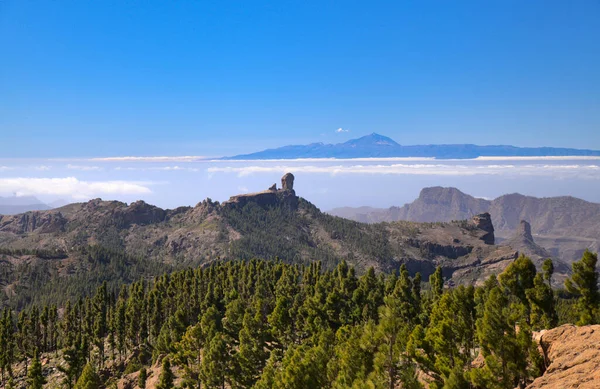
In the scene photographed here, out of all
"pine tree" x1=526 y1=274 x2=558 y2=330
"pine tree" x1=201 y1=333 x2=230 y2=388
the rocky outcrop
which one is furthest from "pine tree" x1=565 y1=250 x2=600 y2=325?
"pine tree" x1=201 y1=333 x2=230 y2=388

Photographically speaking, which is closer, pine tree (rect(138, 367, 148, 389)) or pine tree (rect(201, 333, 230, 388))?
pine tree (rect(201, 333, 230, 388))

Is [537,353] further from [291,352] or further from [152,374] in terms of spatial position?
[152,374]

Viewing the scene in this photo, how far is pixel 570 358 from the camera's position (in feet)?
Result: 134

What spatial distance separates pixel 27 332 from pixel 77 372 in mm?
60687

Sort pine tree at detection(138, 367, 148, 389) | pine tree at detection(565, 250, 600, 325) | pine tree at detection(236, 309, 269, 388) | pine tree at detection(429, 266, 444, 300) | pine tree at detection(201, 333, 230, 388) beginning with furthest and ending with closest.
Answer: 1. pine tree at detection(429, 266, 444, 300)
2. pine tree at detection(138, 367, 148, 389)
3. pine tree at detection(201, 333, 230, 388)
4. pine tree at detection(236, 309, 269, 388)
5. pine tree at detection(565, 250, 600, 325)

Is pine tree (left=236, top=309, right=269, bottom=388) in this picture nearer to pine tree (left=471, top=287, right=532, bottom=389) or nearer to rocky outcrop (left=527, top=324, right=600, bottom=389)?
pine tree (left=471, top=287, right=532, bottom=389)

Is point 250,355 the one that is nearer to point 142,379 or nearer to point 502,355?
point 142,379

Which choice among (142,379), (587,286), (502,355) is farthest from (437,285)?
(142,379)

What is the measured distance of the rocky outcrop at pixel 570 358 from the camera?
116 feet

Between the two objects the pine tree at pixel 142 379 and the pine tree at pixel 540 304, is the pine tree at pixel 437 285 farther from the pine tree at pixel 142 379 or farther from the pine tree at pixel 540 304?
the pine tree at pixel 142 379

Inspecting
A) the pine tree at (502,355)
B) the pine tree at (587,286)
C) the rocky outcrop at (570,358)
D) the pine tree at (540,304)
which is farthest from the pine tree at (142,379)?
the pine tree at (587,286)

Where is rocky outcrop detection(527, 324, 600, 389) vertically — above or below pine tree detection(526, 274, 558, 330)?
above

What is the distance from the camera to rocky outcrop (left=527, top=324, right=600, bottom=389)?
35219 mm

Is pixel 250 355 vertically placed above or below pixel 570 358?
below
